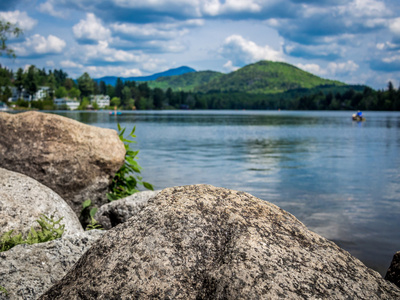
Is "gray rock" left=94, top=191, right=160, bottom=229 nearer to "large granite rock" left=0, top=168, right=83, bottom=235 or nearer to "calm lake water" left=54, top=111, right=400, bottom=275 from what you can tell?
"large granite rock" left=0, top=168, right=83, bottom=235

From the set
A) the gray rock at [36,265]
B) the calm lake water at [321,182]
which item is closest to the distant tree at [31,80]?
the calm lake water at [321,182]

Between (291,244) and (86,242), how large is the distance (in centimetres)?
263

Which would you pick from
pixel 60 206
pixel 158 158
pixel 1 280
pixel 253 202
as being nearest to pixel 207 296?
pixel 253 202

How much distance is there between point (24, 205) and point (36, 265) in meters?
2.14

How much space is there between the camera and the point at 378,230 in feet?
35.0

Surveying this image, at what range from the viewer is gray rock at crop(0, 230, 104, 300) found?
11.7 feet

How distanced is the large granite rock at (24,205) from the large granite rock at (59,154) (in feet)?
7.55

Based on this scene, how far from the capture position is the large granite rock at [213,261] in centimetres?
248

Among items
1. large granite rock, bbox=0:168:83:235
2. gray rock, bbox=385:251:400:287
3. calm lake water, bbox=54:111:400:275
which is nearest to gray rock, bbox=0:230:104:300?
large granite rock, bbox=0:168:83:235

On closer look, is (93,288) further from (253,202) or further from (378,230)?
(378,230)

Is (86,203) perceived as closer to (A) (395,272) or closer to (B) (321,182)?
(A) (395,272)

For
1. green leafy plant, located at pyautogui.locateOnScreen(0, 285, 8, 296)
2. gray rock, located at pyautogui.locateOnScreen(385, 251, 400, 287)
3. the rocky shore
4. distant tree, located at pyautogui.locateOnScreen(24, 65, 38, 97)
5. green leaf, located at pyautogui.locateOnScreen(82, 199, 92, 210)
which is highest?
distant tree, located at pyautogui.locateOnScreen(24, 65, 38, 97)

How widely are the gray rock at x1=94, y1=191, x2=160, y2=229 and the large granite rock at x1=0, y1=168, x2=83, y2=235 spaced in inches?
49.5

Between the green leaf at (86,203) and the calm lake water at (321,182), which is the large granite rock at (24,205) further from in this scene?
the calm lake water at (321,182)
